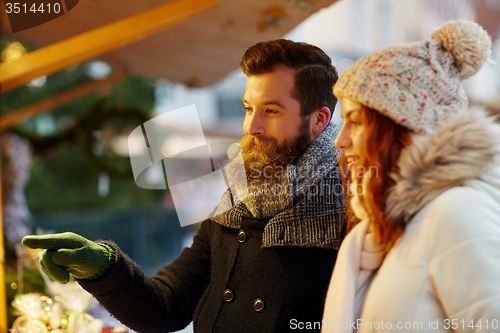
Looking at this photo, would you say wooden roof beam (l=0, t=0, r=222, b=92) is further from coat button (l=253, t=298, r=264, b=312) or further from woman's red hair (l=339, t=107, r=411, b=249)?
coat button (l=253, t=298, r=264, b=312)

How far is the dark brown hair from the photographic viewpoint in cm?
120

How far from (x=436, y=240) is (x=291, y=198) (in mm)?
435

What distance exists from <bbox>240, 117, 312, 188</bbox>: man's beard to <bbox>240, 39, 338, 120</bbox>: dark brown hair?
3.0 inches

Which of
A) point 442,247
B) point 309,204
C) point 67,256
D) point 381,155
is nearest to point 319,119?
point 309,204

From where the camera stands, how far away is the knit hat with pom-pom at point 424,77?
2.81ft

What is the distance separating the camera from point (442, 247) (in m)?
0.79

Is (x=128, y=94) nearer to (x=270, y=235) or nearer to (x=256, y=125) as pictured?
(x=256, y=125)

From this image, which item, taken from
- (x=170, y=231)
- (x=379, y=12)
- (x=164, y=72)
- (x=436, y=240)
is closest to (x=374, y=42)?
(x=379, y=12)

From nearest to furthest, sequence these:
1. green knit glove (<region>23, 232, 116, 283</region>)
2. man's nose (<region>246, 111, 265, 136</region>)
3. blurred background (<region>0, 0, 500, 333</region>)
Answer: green knit glove (<region>23, 232, 116, 283</region>), man's nose (<region>246, 111, 265, 136</region>), blurred background (<region>0, 0, 500, 333</region>)

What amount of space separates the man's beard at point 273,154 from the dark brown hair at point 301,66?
76 millimetres

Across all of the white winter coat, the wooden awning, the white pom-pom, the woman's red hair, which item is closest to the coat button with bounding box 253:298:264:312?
the white winter coat

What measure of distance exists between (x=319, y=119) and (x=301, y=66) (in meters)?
0.17

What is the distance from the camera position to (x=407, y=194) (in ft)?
2.78

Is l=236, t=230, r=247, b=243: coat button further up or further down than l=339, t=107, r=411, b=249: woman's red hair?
further down
